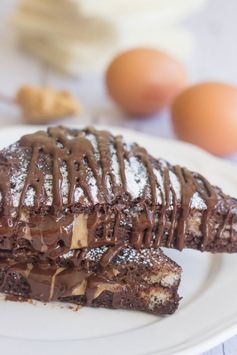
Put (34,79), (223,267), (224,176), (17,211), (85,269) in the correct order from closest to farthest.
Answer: (17,211) < (85,269) < (223,267) < (224,176) < (34,79)

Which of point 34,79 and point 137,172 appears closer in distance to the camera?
point 137,172

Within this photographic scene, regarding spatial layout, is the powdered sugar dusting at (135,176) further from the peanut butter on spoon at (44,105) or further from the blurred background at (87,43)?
the blurred background at (87,43)

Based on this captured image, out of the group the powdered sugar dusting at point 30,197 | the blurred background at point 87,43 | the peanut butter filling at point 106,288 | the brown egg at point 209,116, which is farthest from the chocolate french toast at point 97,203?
the blurred background at point 87,43

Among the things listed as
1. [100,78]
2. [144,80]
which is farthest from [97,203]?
[100,78]

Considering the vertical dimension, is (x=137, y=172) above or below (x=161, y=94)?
below

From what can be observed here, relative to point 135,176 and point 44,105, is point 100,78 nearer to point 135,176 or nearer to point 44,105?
point 44,105

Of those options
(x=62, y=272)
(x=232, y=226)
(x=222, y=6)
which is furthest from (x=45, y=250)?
(x=222, y=6)

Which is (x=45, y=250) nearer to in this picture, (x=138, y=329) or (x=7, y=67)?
(x=138, y=329)

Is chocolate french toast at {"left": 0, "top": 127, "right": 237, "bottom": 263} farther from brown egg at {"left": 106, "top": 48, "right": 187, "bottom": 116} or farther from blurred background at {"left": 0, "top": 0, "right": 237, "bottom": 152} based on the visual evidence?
blurred background at {"left": 0, "top": 0, "right": 237, "bottom": 152}
